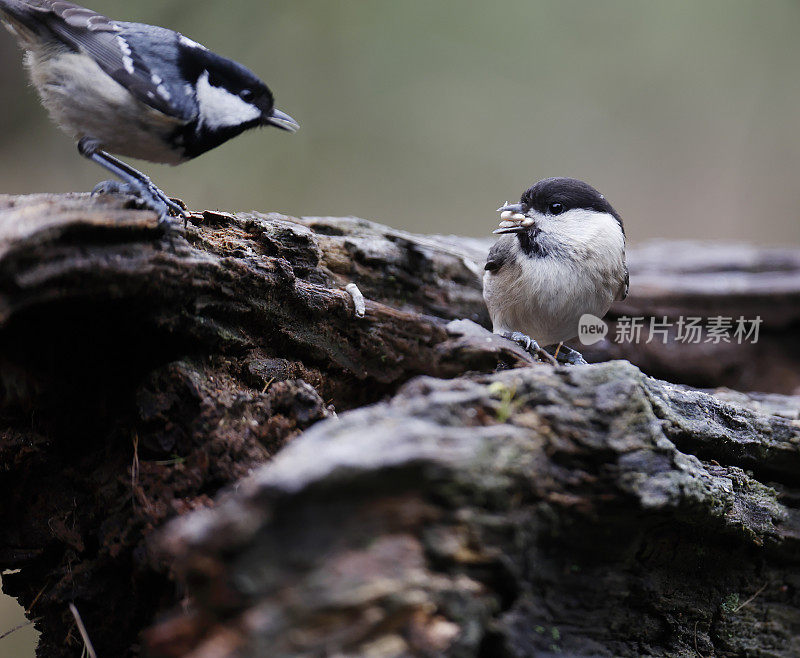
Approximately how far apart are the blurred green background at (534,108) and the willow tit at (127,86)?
330cm

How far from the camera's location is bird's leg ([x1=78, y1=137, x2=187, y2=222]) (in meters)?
1.79

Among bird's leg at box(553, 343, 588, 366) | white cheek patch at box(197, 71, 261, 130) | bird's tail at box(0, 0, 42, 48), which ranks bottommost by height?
bird's leg at box(553, 343, 588, 366)

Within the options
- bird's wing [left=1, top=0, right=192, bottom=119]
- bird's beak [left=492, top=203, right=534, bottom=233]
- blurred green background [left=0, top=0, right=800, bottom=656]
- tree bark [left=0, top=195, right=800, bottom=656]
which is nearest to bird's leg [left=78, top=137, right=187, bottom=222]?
tree bark [left=0, top=195, right=800, bottom=656]

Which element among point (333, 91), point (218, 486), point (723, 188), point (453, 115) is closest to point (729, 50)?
point (723, 188)

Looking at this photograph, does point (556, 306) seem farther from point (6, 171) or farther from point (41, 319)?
point (6, 171)

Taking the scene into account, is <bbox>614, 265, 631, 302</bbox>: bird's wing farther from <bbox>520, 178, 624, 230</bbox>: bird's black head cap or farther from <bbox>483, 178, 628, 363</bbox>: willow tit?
<bbox>520, 178, 624, 230</bbox>: bird's black head cap

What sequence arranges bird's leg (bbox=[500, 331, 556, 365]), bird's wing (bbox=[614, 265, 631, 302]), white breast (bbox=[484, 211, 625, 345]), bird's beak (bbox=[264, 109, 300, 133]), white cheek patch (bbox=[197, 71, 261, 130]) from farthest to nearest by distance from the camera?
1. bird's wing (bbox=[614, 265, 631, 302])
2. white breast (bbox=[484, 211, 625, 345])
3. bird's beak (bbox=[264, 109, 300, 133])
4. bird's leg (bbox=[500, 331, 556, 365])
5. white cheek patch (bbox=[197, 71, 261, 130])

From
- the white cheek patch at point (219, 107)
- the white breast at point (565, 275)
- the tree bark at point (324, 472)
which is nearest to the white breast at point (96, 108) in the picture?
the white cheek patch at point (219, 107)

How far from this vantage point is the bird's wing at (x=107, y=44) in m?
1.90

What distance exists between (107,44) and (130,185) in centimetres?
43

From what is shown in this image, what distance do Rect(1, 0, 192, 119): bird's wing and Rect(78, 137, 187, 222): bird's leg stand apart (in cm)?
22

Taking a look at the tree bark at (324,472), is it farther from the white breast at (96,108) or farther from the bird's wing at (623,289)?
the bird's wing at (623,289)

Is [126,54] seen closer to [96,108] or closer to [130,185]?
[96,108]

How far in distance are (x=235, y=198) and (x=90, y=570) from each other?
12.6ft
